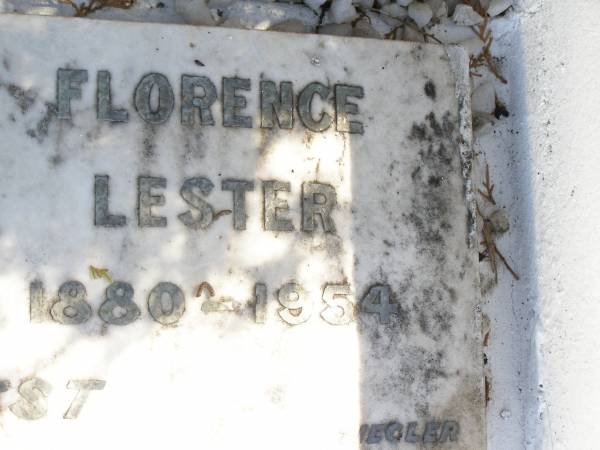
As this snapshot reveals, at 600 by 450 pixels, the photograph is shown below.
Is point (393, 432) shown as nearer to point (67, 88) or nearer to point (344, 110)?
point (344, 110)

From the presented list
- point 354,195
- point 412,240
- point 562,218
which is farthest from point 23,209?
point 562,218

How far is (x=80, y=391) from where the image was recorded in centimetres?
188

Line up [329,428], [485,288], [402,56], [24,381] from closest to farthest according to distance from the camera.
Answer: [24,381]
[329,428]
[402,56]
[485,288]

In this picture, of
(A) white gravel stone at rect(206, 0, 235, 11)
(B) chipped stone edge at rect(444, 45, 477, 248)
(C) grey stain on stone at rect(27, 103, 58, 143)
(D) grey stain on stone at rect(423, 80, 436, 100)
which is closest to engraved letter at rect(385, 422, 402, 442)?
(B) chipped stone edge at rect(444, 45, 477, 248)

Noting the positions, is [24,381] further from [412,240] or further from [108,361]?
[412,240]

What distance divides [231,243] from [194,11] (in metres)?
0.66

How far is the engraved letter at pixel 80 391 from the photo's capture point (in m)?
1.87

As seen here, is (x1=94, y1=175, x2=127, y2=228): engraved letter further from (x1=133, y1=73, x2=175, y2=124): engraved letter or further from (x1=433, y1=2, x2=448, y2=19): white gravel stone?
(x1=433, y1=2, x2=448, y2=19): white gravel stone

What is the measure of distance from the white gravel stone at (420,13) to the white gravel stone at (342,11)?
0.58 ft

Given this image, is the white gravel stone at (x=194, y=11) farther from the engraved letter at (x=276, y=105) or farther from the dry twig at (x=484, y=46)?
the dry twig at (x=484, y=46)

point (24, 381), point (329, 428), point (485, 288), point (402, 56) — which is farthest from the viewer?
point (485, 288)

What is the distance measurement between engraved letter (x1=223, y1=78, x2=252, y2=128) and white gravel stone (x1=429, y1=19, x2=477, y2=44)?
0.67m

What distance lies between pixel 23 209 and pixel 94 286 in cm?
25

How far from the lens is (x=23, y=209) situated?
189 cm
